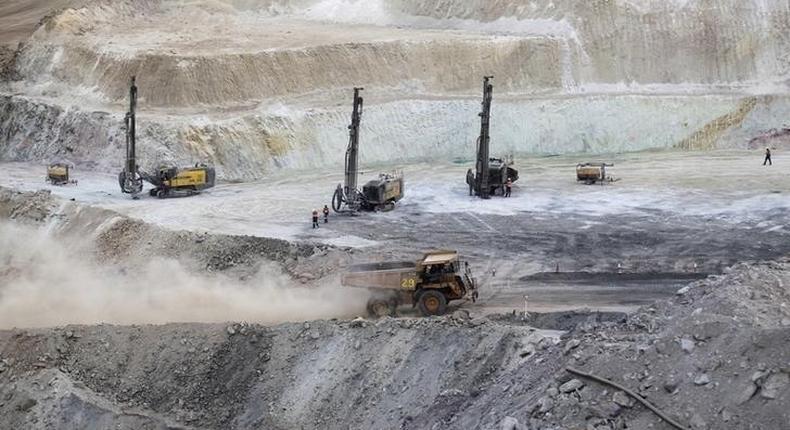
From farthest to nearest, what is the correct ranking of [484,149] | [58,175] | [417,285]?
[58,175], [484,149], [417,285]

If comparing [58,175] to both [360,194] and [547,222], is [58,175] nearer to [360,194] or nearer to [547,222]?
[360,194]

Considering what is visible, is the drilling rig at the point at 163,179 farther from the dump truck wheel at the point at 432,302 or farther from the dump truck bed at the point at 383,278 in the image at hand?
the dump truck wheel at the point at 432,302

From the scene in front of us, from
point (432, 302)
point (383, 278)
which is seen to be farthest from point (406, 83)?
point (432, 302)

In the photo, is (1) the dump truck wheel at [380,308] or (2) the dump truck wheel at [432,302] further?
(1) the dump truck wheel at [380,308]

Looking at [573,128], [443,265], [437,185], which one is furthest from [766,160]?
[443,265]

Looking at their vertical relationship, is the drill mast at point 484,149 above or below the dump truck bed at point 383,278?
above

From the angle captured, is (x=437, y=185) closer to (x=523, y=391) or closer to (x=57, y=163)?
(x=57, y=163)

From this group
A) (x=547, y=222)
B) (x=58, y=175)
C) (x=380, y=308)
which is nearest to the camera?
(x=380, y=308)

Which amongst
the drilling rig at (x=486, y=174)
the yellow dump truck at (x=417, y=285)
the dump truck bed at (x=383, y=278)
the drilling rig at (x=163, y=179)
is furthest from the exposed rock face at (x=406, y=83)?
the yellow dump truck at (x=417, y=285)
